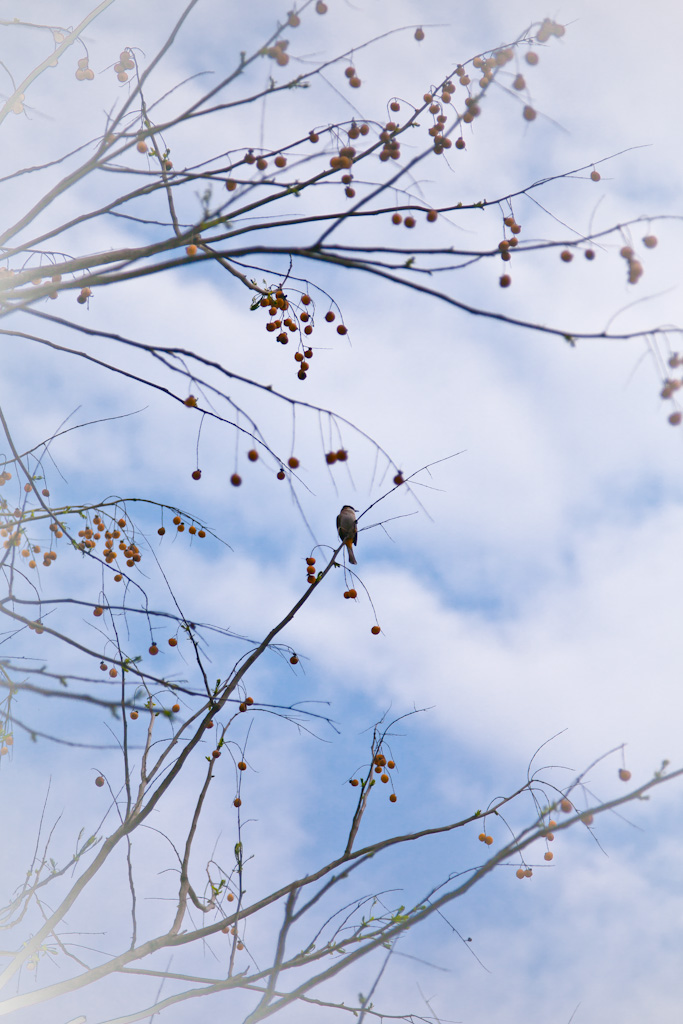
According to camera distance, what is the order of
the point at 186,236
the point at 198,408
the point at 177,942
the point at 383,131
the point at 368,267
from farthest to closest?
the point at 177,942 → the point at 383,131 → the point at 198,408 → the point at 186,236 → the point at 368,267

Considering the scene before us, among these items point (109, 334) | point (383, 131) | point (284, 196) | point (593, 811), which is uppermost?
point (383, 131)

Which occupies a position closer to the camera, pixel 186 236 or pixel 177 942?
pixel 186 236

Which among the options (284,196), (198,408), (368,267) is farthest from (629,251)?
(198,408)

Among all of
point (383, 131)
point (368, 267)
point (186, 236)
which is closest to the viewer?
point (368, 267)

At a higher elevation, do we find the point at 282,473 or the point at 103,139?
the point at 103,139

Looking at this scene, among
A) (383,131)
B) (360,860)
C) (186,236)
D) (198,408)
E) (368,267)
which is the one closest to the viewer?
(368,267)

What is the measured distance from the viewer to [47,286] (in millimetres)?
3094

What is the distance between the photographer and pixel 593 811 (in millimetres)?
2691

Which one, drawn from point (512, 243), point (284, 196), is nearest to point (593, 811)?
point (512, 243)

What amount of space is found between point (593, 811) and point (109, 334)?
2418 millimetres

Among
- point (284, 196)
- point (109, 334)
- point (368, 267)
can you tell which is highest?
point (284, 196)

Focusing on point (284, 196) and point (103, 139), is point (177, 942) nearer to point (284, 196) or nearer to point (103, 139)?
point (284, 196)

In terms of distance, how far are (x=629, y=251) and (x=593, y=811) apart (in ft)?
6.39

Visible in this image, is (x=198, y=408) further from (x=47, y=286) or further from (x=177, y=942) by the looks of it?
(x=177, y=942)
